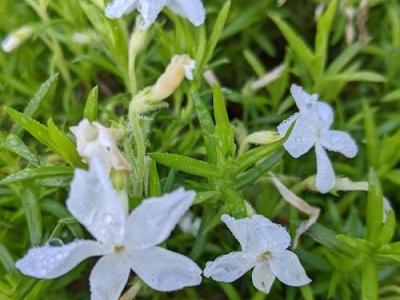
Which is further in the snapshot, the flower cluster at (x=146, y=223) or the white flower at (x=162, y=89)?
the white flower at (x=162, y=89)

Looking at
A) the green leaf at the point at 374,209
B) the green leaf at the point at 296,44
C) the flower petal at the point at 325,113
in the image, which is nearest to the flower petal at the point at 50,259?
the green leaf at the point at 374,209

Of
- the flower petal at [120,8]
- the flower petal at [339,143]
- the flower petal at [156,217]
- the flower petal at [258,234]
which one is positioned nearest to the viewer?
the flower petal at [156,217]

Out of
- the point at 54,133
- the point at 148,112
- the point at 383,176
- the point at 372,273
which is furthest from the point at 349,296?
the point at 54,133

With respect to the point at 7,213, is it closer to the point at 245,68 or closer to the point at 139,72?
the point at 139,72

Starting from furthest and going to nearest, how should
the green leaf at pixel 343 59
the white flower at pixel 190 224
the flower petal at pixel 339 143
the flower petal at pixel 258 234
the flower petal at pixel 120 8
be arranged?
the green leaf at pixel 343 59, the white flower at pixel 190 224, the flower petal at pixel 339 143, the flower petal at pixel 120 8, the flower petal at pixel 258 234

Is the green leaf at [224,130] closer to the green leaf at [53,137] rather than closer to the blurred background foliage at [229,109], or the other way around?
the blurred background foliage at [229,109]

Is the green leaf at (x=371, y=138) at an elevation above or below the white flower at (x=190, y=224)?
above

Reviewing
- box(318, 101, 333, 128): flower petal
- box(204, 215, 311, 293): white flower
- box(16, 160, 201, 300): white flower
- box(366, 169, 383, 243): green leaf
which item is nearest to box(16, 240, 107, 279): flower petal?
box(16, 160, 201, 300): white flower
